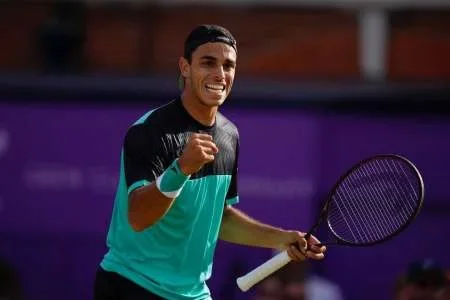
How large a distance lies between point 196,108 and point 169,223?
0.57 meters

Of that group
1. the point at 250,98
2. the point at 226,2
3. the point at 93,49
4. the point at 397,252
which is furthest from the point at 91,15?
the point at 397,252

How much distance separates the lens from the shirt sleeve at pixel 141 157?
6.86m

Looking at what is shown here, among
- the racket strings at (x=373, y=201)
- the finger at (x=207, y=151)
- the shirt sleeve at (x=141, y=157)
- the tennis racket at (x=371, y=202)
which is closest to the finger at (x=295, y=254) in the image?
the tennis racket at (x=371, y=202)

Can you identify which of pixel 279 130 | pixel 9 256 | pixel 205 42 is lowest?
pixel 9 256

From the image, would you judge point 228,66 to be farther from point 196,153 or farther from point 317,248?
point 317,248

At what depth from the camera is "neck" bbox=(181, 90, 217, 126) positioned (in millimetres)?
7191

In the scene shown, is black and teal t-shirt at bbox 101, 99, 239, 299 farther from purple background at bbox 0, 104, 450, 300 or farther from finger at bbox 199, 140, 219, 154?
purple background at bbox 0, 104, 450, 300

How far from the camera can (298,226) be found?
11.5 meters

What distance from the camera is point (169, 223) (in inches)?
280

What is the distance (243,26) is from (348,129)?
2940 mm

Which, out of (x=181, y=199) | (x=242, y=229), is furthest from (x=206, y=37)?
(x=242, y=229)

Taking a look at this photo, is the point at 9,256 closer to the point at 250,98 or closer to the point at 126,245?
the point at 250,98

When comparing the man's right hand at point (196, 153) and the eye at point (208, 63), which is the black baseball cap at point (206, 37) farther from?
the man's right hand at point (196, 153)

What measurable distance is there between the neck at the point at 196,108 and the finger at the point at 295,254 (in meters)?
0.75
